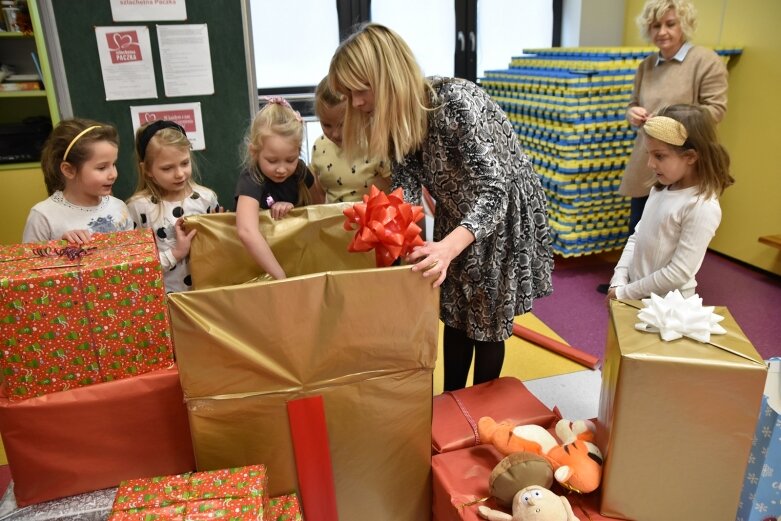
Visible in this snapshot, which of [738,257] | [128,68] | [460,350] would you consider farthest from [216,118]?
[738,257]

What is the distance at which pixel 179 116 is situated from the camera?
2896mm

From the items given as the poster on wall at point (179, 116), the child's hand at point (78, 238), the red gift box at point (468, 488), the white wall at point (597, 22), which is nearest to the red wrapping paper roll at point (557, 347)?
the red gift box at point (468, 488)

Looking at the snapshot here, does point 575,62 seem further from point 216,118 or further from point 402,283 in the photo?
point 402,283

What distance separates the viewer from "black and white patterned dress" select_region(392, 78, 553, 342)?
1346 millimetres

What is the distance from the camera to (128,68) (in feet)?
9.03

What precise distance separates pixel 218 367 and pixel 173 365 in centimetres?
24

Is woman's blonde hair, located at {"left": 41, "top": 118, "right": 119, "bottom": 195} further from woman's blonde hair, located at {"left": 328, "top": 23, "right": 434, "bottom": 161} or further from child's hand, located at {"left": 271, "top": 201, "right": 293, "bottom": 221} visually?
woman's blonde hair, located at {"left": 328, "top": 23, "right": 434, "bottom": 161}

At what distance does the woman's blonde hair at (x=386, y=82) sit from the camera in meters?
1.28

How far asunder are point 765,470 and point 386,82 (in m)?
1.15

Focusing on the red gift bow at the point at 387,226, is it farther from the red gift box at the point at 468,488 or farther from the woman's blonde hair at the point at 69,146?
the woman's blonde hair at the point at 69,146

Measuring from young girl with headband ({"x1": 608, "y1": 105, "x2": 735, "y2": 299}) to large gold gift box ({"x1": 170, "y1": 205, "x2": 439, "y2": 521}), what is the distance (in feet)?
2.76

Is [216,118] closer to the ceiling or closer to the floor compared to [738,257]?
closer to the ceiling

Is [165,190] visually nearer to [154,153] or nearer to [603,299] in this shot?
[154,153]

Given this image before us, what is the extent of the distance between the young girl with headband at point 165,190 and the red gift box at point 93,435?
20.8 inches
